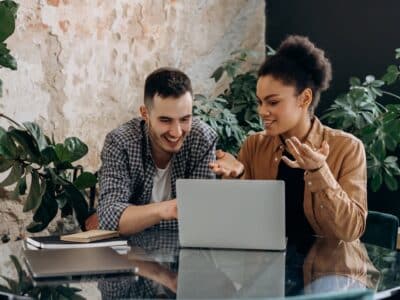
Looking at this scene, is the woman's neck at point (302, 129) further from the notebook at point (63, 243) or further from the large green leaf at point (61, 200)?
the large green leaf at point (61, 200)

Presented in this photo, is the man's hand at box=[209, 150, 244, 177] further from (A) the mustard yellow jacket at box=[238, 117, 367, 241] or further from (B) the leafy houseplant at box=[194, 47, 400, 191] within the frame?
A: (B) the leafy houseplant at box=[194, 47, 400, 191]

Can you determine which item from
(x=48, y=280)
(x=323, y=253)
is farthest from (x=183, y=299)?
(x=323, y=253)

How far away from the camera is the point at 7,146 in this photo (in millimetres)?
2963

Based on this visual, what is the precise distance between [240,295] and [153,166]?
4.13 ft

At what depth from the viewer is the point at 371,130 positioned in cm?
368

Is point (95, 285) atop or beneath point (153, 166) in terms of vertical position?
beneath

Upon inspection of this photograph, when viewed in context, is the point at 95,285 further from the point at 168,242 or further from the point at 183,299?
the point at 168,242

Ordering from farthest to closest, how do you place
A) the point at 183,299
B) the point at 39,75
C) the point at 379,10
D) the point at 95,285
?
the point at 379,10 → the point at 39,75 → the point at 95,285 → the point at 183,299

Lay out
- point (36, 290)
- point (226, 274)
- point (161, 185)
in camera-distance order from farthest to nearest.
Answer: point (161, 185) → point (226, 274) → point (36, 290)

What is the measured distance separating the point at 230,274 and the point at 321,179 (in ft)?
1.90

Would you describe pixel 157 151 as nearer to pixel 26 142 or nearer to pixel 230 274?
pixel 26 142

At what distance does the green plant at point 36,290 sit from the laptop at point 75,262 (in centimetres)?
5

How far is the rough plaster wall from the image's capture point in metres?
3.42

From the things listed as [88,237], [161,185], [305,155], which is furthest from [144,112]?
[305,155]
